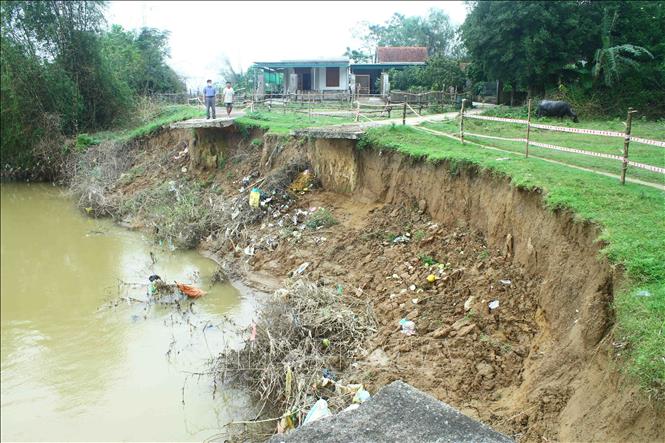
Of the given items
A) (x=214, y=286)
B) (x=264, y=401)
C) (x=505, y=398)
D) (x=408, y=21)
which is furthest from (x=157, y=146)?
(x=408, y=21)

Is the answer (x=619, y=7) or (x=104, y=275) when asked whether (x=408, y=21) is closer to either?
(x=619, y=7)

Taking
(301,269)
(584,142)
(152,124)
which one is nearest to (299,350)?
(301,269)

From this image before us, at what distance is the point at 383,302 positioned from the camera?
8523 mm

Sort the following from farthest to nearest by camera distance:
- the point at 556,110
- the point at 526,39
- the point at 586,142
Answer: the point at 526,39, the point at 556,110, the point at 586,142

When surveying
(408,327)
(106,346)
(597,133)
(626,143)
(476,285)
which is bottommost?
(106,346)

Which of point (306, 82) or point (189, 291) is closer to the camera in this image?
point (189, 291)

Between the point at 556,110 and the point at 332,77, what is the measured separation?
18.4 meters

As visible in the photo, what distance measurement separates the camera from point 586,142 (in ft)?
36.3

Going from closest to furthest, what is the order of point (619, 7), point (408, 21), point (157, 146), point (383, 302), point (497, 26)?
point (383, 302) < point (619, 7) < point (497, 26) < point (157, 146) < point (408, 21)

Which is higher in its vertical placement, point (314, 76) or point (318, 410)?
point (314, 76)

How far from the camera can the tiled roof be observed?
3281cm

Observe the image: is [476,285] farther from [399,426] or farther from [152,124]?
[152,124]

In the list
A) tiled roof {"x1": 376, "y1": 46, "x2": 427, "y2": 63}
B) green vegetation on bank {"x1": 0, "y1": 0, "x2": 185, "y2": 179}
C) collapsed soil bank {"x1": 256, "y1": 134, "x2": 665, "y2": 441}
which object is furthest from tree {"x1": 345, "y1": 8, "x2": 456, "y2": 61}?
collapsed soil bank {"x1": 256, "y1": 134, "x2": 665, "y2": 441}

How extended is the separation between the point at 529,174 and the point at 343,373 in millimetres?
4082
